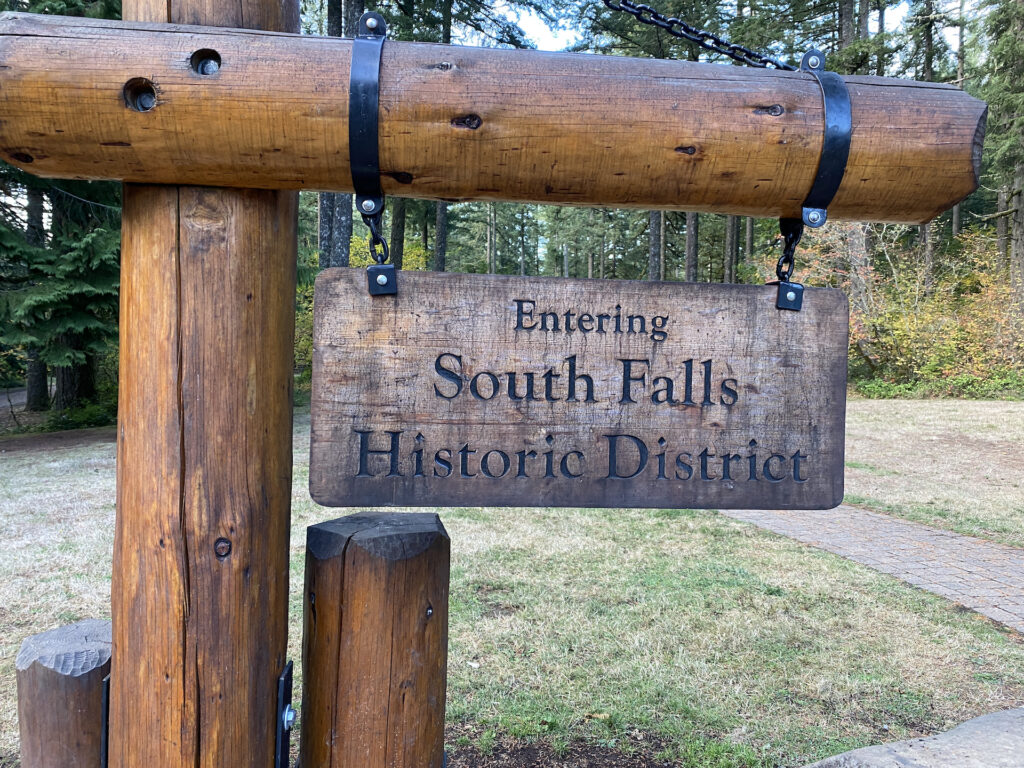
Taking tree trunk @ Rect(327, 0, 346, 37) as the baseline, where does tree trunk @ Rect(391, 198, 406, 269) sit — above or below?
below

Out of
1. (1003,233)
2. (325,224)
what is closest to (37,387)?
(325,224)

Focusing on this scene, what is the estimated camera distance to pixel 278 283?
1.43 m

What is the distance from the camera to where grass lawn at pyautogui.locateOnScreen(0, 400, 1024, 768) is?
2762mm

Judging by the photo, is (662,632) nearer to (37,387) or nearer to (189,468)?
(189,468)

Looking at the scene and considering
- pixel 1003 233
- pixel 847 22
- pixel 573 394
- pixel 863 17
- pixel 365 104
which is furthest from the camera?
pixel 1003 233

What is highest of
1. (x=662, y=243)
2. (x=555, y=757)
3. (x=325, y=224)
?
(x=662, y=243)

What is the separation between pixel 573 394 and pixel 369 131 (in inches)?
25.9

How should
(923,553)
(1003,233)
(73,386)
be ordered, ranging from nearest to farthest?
(923,553), (73,386), (1003,233)

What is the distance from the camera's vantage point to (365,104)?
1298mm

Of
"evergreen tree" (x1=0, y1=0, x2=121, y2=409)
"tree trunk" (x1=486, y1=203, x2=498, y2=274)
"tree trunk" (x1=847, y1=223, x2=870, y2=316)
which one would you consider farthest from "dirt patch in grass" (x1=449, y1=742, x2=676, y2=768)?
"tree trunk" (x1=486, y1=203, x2=498, y2=274)

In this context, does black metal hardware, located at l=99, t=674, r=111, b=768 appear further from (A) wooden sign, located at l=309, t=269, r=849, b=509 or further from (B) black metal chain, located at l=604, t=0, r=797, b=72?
(B) black metal chain, located at l=604, t=0, r=797, b=72

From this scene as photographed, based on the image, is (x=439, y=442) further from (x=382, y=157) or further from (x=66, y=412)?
(x=66, y=412)

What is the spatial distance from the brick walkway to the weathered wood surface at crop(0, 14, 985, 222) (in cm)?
346

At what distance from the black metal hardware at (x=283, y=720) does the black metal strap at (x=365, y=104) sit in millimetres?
974
